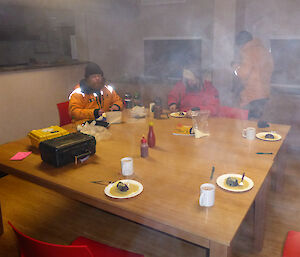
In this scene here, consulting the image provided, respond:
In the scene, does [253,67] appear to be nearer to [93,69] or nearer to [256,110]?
[256,110]

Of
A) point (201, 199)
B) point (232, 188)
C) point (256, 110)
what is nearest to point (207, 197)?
point (201, 199)

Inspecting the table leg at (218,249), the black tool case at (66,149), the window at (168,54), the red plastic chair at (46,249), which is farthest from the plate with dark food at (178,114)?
the red plastic chair at (46,249)

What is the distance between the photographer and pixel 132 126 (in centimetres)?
219

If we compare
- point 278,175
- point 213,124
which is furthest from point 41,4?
point 278,175

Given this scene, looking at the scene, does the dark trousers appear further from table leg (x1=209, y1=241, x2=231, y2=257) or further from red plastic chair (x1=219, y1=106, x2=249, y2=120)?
table leg (x1=209, y1=241, x2=231, y2=257)

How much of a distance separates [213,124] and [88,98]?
1173mm

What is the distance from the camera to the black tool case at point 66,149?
146cm

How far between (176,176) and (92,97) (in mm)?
1549

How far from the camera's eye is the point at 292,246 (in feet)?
3.94

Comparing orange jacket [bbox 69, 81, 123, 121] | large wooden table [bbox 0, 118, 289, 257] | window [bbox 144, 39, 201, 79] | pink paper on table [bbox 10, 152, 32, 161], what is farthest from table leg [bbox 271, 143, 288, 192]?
pink paper on table [bbox 10, 152, 32, 161]

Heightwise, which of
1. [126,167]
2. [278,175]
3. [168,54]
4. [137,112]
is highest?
[168,54]

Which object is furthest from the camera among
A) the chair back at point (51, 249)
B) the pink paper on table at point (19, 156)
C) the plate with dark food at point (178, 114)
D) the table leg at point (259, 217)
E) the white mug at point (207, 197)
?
the plate with dark food at point (178, 114)

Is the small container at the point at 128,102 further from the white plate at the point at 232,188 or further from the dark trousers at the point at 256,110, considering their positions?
the white plate at the point at 232,188

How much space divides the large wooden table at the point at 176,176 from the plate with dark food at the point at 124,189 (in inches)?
1.0
